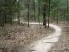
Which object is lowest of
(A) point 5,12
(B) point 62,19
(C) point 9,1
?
(B) point 62,19

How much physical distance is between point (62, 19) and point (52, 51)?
141ft

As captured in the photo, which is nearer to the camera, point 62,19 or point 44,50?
point 44,50

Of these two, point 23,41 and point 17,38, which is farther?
point 17,38

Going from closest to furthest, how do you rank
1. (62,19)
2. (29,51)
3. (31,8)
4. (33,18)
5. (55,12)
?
(29,51)
(55,12)
(62,19)
(33,18)
(31,8)

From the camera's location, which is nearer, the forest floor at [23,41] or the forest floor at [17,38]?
the forest floor at [23,41]

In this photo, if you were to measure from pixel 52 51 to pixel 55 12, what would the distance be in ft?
119

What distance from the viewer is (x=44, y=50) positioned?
11.8m

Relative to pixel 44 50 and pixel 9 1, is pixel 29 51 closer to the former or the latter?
pixel 44 50

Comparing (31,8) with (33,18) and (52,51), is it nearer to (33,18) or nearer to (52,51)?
(33,18)

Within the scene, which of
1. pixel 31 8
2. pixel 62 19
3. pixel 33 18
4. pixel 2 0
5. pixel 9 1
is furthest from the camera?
pixel 31 8

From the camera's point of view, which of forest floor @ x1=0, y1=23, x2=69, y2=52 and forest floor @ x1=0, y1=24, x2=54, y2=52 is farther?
forest floor @ x1=0, y1=24, x2=54, y2=52

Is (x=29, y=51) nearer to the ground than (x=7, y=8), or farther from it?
nearer to the ground

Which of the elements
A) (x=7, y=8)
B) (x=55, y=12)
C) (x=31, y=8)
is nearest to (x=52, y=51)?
(x=7, y=8)

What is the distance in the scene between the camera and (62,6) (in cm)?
4778
